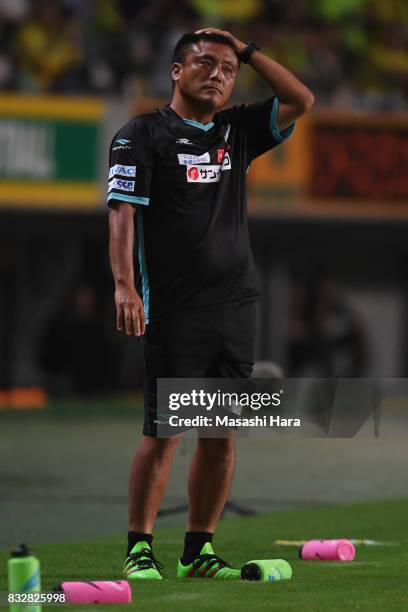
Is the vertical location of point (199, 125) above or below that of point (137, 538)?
above

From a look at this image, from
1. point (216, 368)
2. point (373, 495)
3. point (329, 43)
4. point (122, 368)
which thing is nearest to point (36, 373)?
point (122, 368)

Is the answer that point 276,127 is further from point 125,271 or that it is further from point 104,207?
point 104,207

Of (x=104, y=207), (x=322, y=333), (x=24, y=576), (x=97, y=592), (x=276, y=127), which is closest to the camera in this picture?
(x=24, y=576)

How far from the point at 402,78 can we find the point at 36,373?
625 cm

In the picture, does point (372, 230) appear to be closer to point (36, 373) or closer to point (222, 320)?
point (36, 373)

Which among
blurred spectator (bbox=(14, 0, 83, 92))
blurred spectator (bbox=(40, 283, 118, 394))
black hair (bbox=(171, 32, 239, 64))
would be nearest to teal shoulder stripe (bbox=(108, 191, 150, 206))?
black hair (bbox=(171, 32, 239, 64))

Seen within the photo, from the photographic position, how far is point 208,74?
6.23 meters

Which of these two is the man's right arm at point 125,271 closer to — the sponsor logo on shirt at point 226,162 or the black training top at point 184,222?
the black training top at point 184,222

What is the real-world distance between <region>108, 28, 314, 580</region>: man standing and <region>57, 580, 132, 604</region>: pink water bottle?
0.72 meters

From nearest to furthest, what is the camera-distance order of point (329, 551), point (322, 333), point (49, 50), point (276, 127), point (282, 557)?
1. point (276, 127)
2. point (329, 551)
3. point (282, 557)
4. point (49, 50)
5. point (322, 333)

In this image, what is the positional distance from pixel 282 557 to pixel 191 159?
2270mm

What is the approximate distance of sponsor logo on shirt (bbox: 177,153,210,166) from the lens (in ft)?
20.5

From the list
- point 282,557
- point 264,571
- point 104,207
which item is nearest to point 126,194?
point 264,571

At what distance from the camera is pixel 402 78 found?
20172 millimetres
